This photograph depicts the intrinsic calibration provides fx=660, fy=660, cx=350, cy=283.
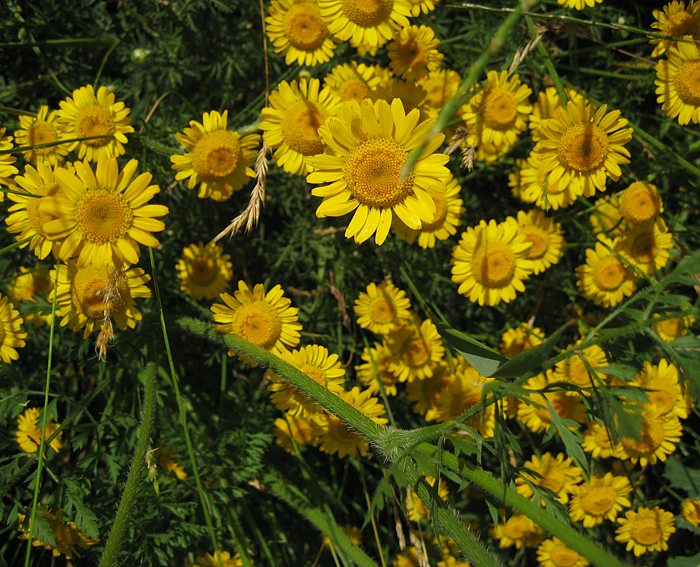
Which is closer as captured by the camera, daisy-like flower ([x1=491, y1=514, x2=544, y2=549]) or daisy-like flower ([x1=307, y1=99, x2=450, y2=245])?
daisy-like flower ([x1=307, y1=99, x2=450, y2=245])

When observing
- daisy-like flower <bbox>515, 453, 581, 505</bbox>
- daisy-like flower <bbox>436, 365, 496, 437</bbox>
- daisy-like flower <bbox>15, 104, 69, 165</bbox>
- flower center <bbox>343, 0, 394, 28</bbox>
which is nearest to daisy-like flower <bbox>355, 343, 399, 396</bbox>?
daisy-like flower <bbox>436, 365, 496, 437</bbox>

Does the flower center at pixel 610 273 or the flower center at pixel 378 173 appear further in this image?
the flower center at pixel 610 273

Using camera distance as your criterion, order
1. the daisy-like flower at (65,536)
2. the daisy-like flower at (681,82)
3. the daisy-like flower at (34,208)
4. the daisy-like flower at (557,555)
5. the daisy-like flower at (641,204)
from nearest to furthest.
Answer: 1. the daisy-like flower at (34,208)
2. the daisy-like flower at (65,536)
3. the daisy-like flower at (681,82)
4. the daisy-like flower at (641,204)
5. the daisy-like flower at (557,555)

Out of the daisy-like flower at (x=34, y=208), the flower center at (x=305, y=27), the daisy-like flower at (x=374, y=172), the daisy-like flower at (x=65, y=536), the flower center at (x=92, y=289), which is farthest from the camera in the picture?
the flower center at (x=305, y=27)

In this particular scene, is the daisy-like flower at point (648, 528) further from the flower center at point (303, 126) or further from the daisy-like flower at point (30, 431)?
the daisy-like flower at point (30, 431)

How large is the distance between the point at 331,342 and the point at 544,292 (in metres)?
1.62

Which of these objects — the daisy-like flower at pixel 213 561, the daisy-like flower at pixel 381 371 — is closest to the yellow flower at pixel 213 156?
the daisy-like flower at pixel 381 371

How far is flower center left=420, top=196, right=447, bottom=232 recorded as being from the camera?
150 inches

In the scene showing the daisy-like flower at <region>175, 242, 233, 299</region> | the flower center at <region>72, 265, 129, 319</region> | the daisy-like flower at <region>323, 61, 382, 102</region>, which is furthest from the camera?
the daisy-like flower at <region>175, 242, 233, 299</region>

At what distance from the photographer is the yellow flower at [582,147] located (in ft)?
11.4

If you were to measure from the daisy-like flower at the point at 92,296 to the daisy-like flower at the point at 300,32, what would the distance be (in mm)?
1521

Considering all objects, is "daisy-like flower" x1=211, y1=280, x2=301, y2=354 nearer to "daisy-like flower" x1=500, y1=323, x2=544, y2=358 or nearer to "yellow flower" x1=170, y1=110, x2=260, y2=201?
"yellow flower" x1=170, y1=110, x2=260, y2=201

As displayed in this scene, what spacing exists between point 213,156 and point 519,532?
3019 mm

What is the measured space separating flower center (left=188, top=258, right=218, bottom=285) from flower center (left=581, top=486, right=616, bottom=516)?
276 cm
